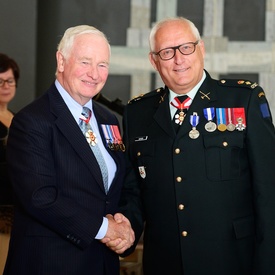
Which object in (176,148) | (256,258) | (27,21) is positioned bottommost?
(256,258)

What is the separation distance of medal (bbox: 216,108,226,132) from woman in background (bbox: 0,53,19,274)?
1.24 metres

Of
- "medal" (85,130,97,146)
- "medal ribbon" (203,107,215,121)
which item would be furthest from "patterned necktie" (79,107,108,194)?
"medal ribbon" (203,107,215,121)

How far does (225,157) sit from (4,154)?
136 cm

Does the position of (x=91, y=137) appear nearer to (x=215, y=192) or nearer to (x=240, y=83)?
(x=215, y=192)

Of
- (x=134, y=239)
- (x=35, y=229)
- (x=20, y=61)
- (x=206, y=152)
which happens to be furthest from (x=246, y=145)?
(x=20, y=61)

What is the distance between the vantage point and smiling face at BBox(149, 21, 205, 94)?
240 centimetres

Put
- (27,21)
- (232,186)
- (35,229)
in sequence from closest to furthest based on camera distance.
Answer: (35,229) → (232,186) → (27,21)

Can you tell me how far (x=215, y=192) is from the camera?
2354 mm

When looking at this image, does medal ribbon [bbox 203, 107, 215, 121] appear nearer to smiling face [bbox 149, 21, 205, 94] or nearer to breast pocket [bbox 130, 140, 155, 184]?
smiling face [bbox 149, 21, 205, 94]

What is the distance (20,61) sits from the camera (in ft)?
15.2

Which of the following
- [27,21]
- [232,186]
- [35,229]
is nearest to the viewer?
[35,229]

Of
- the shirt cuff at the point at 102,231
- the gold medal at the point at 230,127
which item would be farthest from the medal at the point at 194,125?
the shirt cuff at the point at 102,231

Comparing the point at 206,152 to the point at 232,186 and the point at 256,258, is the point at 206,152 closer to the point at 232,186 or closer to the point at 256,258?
the point at 232,186

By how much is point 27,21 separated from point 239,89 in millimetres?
2593
